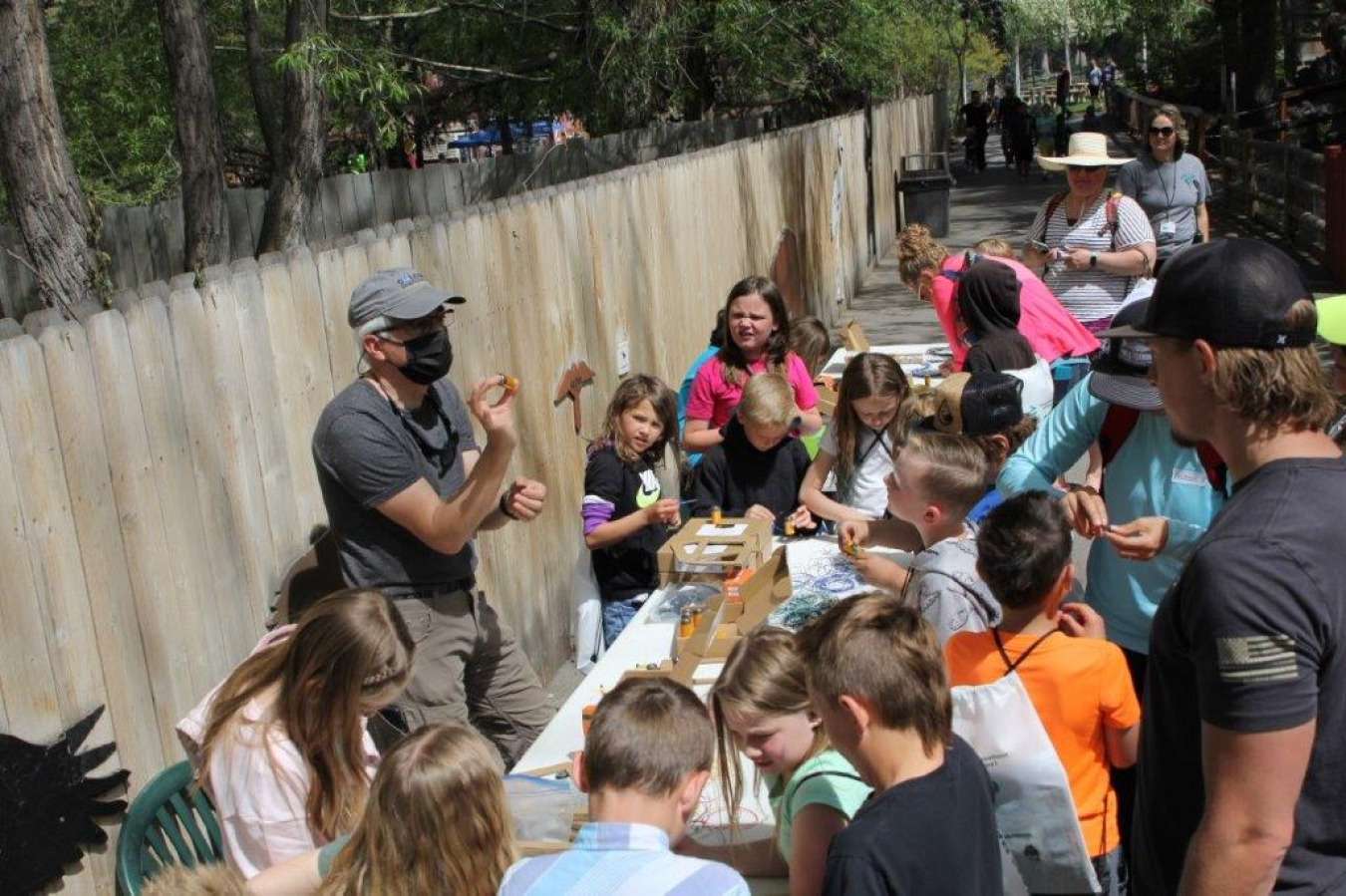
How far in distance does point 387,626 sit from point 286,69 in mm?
6626

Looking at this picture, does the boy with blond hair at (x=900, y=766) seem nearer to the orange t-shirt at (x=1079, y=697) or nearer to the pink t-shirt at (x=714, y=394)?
the orange t-shirt at (x=1079, y=697)

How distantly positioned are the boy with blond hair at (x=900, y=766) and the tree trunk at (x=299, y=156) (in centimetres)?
681

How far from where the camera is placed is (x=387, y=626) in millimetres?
3576

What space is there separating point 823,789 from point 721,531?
254cm

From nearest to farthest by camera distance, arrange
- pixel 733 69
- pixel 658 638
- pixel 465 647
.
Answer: pixel 465 647
pixel 658 638
pixel 733 69

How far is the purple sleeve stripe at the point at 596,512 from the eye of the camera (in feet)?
19.4

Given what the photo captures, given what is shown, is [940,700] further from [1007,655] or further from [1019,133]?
[1019,133]

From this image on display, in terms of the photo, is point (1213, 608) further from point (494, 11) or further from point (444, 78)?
point (444, 78)

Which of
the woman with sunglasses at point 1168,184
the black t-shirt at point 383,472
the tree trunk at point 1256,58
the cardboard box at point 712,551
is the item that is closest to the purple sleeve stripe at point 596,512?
the cardboard box at point 712,551

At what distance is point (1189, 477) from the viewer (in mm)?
4141

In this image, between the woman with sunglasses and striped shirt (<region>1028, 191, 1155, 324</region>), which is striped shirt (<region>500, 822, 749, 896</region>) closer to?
striped shirt (<region>1028, 191, 1155, 324</region>)

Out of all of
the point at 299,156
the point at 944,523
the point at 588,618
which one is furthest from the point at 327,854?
the point at 299,156

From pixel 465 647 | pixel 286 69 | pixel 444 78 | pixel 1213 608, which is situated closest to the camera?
pixel 1213 608

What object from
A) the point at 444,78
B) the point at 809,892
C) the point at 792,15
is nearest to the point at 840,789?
the point at 809,892
